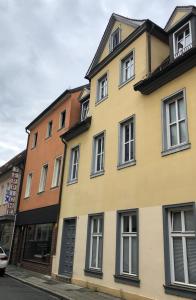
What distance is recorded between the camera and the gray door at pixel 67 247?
47.9 ft

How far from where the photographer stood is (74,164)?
16.5 meters

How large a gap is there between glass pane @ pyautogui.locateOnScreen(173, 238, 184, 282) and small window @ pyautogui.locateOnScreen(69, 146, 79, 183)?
7559 mm

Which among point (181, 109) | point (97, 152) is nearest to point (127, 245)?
point (97, 152)

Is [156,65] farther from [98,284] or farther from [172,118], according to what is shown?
[98,284]

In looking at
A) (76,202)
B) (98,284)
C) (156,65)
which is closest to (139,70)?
(156,65)

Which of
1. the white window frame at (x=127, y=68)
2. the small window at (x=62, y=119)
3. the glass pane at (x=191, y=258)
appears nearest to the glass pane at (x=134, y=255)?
the glass pane at (x=191, y=258)

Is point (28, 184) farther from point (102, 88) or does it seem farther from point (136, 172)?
point (136, 172)

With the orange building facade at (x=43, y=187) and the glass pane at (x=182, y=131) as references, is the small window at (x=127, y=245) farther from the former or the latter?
the orange building facade at (x=43, y=187)

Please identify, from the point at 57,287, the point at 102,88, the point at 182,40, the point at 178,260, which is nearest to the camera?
the point at 178,260

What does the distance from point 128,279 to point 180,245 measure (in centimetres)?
243

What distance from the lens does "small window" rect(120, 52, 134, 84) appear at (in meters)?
13.8

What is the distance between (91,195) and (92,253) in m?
2.41

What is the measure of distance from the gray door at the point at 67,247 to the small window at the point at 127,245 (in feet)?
12.5

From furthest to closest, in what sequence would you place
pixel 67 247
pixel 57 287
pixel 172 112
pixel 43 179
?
pixel 43 179
pixel 67 247
pixel 57 287
pixel 172 112
